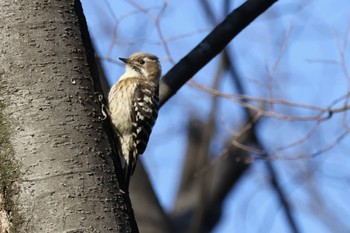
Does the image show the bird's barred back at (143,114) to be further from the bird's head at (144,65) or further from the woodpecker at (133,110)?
the bird's head at (144,65)

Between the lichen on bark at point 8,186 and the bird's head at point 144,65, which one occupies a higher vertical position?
the lichen on bark at point 8,186

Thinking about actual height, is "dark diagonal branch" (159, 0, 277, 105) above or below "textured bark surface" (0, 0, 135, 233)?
below

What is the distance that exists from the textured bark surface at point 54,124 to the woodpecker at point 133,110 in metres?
1.75

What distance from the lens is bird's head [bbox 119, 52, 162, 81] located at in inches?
262

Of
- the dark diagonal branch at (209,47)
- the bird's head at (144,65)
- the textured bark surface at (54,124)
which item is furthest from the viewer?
the bird's head at (144,65)

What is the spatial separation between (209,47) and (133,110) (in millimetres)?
1427

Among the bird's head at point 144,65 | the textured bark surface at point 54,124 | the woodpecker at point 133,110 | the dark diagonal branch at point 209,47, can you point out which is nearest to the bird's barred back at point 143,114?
the woodpecker at point 133,110

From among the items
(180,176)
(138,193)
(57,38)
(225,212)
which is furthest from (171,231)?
(57,38)

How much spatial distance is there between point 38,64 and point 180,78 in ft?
4.48

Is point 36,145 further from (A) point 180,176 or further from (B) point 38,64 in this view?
(A) point 180,176

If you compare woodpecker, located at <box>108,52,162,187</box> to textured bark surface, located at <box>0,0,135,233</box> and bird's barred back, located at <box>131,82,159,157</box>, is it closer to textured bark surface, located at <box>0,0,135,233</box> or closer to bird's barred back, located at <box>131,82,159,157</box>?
bird's barred back, located at <box>131,82,159,157</box>

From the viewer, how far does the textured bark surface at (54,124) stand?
319 cm

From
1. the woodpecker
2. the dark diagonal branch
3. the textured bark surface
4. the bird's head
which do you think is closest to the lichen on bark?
the textured bark surface

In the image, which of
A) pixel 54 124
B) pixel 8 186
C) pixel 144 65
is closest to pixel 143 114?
pixel 144 65
